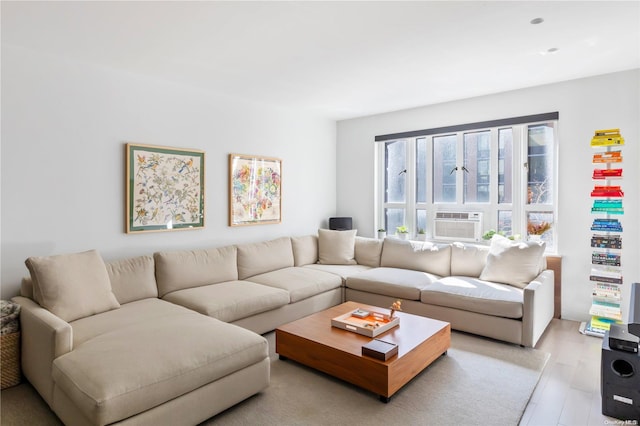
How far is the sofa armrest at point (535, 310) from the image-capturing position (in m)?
3.20

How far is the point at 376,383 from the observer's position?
2.42 m

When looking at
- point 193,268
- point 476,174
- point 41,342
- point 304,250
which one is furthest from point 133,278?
point 476,174

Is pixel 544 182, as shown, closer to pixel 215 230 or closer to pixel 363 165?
pixel 363 165

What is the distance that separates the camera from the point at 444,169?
5059 millimetres

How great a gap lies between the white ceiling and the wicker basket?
7.21 ft

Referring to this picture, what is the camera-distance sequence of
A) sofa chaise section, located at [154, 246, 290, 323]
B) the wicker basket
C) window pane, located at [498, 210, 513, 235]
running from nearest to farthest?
1. the wicker basket
2. sofa chaise section, located at [154, 246, 290, 323]
3. window pane, located at [498, 210, 513, 235]

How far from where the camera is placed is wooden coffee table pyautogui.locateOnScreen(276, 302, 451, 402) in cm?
244

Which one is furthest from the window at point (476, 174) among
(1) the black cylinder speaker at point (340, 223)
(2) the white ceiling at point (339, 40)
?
(2) the white ceiling at point (339, 40)

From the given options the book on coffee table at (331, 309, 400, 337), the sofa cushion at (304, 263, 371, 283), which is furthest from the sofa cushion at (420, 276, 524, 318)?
the sofa cushion at (304, 263, 371, 283)

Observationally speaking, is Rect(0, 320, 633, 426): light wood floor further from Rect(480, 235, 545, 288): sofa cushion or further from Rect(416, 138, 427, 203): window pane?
Rect(416, 138, 427, 203): window pane

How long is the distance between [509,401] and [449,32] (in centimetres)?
262

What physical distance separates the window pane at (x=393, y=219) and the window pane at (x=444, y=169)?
23.0 inches

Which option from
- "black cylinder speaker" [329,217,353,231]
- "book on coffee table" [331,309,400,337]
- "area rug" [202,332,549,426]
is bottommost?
"area rug" [202,332,549,426]

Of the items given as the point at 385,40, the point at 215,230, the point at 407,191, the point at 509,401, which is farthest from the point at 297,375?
the point at 407,191
